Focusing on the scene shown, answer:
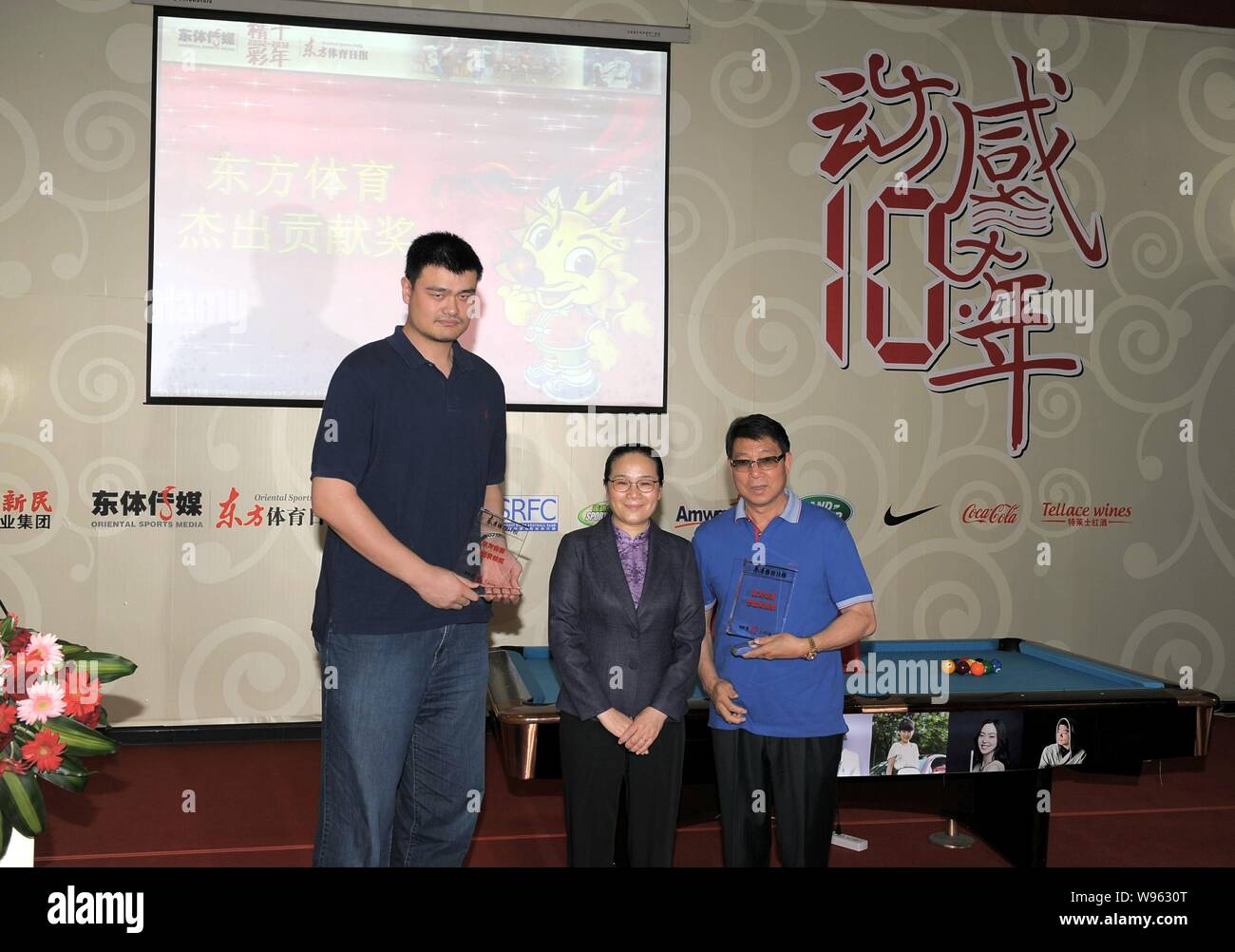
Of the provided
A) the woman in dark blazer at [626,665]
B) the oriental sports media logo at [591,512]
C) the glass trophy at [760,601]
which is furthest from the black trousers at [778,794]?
the oriental sports media logo at [591,512]

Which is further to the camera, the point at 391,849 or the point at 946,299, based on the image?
the point at 946,299

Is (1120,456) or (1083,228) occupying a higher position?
(1083,228)

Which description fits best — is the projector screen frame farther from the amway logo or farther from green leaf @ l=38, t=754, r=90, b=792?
green leaf @ l=38, t=754, r=90, b=792

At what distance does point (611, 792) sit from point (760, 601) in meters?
0.56

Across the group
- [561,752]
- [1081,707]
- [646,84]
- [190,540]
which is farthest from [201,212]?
[1081,707]

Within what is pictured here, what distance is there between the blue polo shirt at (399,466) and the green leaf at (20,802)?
0.65m

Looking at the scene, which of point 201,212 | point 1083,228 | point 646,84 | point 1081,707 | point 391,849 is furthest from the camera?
point 1083,228

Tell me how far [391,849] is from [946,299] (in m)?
4.22

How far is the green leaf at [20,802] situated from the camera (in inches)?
59.0

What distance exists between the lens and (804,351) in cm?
523

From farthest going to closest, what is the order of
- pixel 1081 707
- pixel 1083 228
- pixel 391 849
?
pixel 1083 228 → pixel 1081 707 → pixel 391 849

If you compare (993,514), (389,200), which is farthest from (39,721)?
(993,514)

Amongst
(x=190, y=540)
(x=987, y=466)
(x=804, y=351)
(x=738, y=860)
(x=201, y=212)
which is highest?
(x=201, y=212)

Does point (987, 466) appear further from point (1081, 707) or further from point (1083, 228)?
point (1081, 707)
